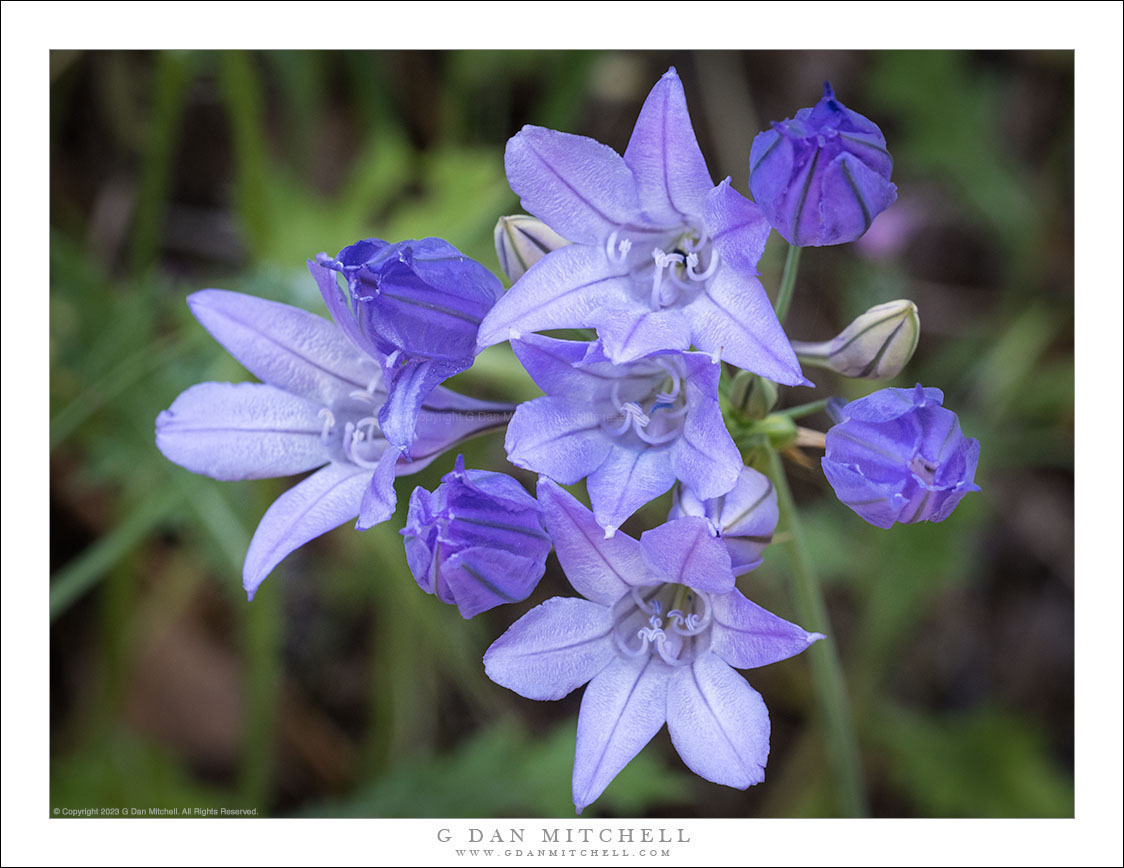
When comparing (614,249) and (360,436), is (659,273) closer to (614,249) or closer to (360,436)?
(614,249)

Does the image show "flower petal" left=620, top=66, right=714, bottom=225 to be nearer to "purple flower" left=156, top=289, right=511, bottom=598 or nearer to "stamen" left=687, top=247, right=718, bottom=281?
"stamen" left=687, top=247, right=718, bottom=281

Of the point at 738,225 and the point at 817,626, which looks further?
the point at 817,626

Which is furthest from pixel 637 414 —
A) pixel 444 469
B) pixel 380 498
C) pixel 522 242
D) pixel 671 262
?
pixel 444 469

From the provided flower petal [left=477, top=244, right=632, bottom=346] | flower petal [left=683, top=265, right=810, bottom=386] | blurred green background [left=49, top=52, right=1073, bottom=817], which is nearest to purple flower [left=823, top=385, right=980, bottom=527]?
flower petal [left=683, top=265, right=810, bottom=386]

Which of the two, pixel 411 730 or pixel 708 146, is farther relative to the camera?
pixel 708 146

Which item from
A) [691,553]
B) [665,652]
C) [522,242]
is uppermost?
[522,242]

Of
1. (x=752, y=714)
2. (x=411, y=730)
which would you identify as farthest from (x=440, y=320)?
(x=411, y=730)

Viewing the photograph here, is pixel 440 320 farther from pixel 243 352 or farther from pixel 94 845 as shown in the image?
pixel 94 845
